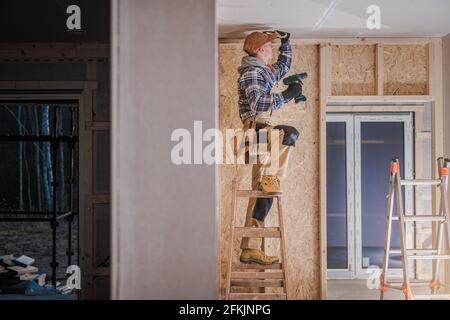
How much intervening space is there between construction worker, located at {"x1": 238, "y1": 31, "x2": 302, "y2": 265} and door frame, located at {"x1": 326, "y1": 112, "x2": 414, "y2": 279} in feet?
5.09

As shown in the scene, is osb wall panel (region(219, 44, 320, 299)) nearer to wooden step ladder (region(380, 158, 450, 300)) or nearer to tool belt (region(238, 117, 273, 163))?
tool belt (region(238, 117, 273, 163))

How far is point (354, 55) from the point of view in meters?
4.09

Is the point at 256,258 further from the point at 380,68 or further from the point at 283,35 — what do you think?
the point at 380,68

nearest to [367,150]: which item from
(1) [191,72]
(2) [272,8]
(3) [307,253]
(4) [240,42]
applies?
(3) [307,253]

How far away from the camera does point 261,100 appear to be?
3723 millimetres

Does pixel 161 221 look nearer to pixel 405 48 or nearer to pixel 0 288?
pixel 405 48

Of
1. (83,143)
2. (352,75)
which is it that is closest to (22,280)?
(83,143)

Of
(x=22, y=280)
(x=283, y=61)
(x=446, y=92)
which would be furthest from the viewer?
(x=22, y=280)

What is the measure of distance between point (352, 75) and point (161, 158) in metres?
2.64

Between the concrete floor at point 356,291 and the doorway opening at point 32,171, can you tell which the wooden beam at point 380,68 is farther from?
the doorway opening at point 32,171

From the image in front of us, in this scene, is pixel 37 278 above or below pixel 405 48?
below

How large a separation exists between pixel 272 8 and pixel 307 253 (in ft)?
6.94
